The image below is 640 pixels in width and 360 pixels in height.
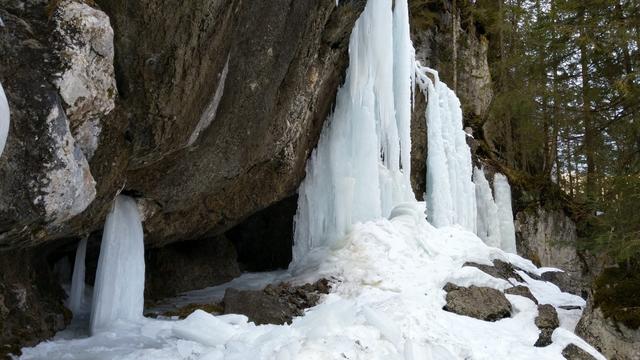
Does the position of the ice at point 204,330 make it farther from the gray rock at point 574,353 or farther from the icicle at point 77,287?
the gray rock at point 574,353

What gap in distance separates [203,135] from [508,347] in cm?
449

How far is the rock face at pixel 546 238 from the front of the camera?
54.9 feet

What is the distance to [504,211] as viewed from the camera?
52.3 ft

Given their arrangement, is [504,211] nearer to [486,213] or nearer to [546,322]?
[486,213]

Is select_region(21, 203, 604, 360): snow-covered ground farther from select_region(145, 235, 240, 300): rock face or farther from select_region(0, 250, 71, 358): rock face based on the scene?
select_region(145, 235, 240, 300): rock face

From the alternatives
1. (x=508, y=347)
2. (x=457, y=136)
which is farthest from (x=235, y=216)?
(x=457, y=136)

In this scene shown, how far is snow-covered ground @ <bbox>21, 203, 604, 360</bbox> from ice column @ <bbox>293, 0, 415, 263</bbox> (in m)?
0.51

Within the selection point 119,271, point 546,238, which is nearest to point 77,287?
point 119,271

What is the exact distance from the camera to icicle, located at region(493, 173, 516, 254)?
1538cm

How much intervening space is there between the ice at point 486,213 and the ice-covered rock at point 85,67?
12493 mm

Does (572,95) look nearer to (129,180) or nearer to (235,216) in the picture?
(235,216)

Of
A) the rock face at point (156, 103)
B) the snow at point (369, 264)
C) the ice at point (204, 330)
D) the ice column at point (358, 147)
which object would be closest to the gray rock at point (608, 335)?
the snow at point (369, 264)

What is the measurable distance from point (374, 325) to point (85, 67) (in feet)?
13.3

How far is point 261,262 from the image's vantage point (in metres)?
12.8
